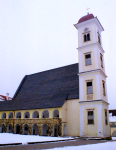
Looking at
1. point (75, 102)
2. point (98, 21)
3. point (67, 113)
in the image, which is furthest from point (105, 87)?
point (98, 21)

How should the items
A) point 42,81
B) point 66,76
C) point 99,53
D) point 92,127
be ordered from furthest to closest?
point 42,81, point 66,76, point 99,53, point 92,127

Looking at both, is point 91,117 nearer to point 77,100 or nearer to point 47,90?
point 77,100

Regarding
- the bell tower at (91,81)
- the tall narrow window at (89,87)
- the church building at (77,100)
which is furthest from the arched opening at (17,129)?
the tall narrow window at (89,87)

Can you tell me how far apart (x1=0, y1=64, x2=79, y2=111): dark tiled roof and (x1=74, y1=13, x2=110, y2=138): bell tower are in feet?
9.31

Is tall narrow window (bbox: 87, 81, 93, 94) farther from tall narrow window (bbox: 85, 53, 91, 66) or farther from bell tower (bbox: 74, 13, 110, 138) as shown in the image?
tall narrow window (bbox: 85, 53, 91, 66)

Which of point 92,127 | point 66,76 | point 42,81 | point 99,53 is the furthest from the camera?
point 42,81

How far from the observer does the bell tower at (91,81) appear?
79.2ft

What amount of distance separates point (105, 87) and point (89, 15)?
487 inches

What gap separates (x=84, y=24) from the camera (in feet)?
94.4

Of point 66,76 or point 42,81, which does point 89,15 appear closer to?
point 66,76

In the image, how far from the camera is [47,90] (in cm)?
3366

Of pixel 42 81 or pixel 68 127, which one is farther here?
pixel 42 81

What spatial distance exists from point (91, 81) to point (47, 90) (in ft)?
35.3

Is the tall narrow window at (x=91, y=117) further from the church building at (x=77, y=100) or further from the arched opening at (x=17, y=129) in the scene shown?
the arched opening at (x=17, y=129)
